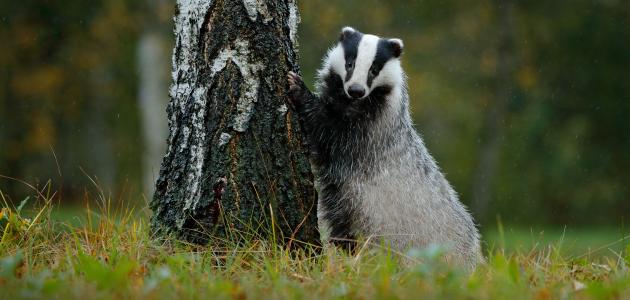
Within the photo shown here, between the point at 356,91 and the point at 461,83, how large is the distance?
33.5ft

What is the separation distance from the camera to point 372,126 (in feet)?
14.5

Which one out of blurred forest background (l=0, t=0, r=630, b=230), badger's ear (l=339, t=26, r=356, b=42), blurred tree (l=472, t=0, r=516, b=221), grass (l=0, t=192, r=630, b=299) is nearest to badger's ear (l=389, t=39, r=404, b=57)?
badger's ear (l=339, t=26, r=356, b=42)

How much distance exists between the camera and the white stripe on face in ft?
13.7

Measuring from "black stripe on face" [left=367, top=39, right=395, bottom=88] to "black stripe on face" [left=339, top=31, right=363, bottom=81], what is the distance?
0.11m

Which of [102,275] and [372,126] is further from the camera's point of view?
[372,126]

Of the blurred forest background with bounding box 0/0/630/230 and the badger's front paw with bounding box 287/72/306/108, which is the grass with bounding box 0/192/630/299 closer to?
the badger's front paw with bounding box 287/72/306/108

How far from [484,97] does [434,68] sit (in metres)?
1.20

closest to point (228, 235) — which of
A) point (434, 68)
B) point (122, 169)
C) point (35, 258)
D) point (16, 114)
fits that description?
point (35, 258)

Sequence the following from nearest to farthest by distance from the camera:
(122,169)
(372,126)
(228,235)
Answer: (228,235), (372,126), (122,169)

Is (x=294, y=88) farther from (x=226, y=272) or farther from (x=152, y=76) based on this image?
(x=152, y=76)

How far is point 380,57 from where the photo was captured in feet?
14.3

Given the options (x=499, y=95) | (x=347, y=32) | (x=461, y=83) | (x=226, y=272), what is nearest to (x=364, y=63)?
(x=347, y=32)

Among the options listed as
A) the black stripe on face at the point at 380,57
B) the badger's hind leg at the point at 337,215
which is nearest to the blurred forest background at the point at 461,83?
the badger's hind leg at the point at 337,215

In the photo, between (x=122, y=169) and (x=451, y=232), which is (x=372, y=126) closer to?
(x=451, y=232)
